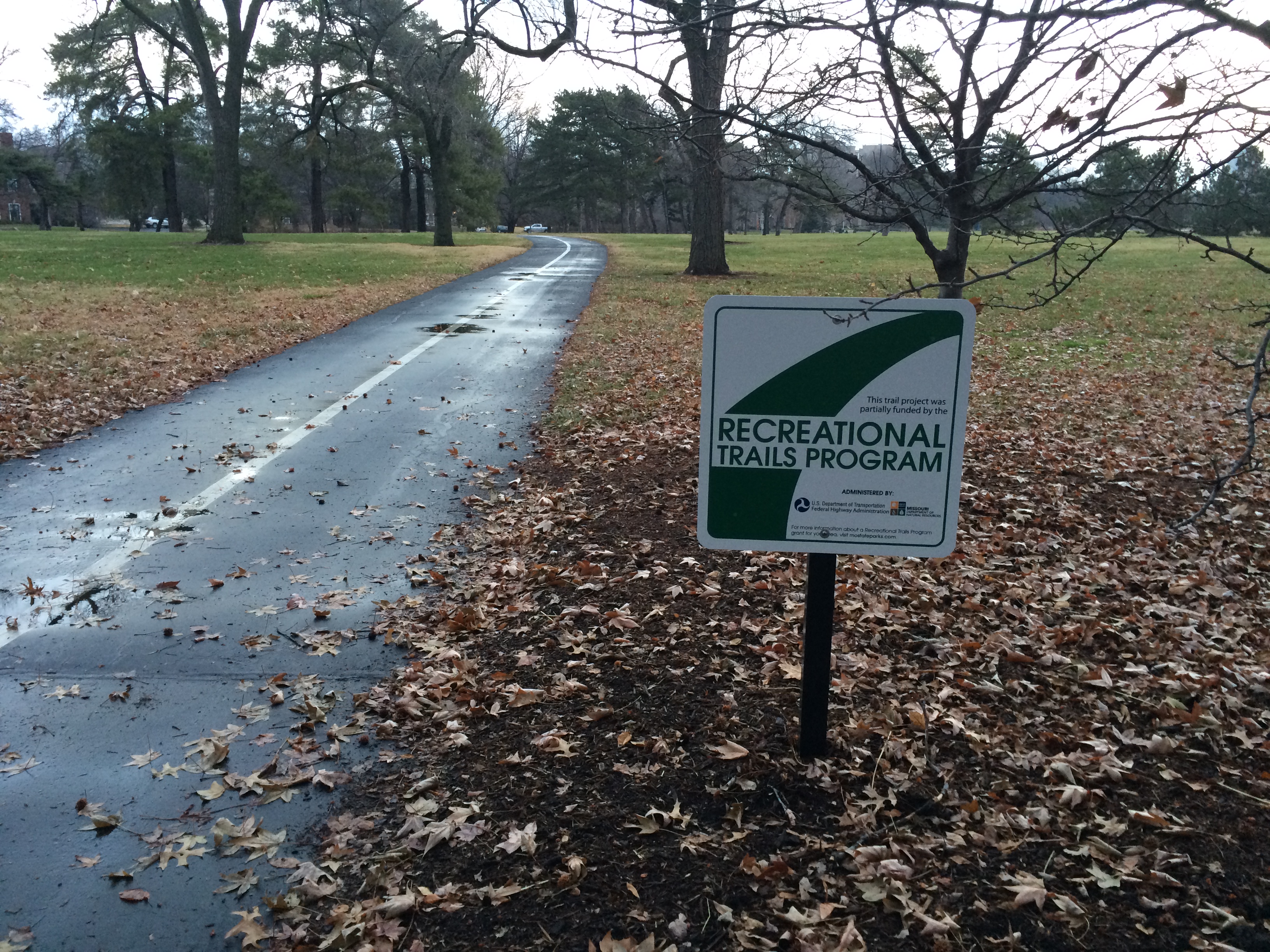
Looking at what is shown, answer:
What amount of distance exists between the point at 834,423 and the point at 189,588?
3.96 metres

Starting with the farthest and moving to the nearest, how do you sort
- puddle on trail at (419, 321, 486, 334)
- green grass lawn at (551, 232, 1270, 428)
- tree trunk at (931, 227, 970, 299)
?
puddle on trail at (419, 321, 486, 334) < green grass lawn at (551, 232, 1270, 428) < tree trunk at (931, 227, 970, 299)

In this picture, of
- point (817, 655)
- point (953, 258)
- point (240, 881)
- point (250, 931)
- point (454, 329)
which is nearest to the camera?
point (250, 931)

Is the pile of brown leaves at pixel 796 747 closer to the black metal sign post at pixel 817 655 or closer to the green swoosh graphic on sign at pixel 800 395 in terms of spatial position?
the black metal sign post at pixel 817 655

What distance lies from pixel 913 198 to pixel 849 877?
136 inches

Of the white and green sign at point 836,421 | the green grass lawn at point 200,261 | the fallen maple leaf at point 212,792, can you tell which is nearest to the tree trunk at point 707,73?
the white and green sign at point 836,421

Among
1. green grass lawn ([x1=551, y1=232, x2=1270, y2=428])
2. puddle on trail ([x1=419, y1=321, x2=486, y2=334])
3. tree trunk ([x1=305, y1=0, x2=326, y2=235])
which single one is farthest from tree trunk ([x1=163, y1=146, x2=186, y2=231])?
puddle on trail ([x1=419, y1=321, x2=486, y2=334])

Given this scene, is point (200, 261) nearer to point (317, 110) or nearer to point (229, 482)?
point (317, 110)

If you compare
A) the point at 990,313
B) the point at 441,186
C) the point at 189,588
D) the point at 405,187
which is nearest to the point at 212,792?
the point at 189,588

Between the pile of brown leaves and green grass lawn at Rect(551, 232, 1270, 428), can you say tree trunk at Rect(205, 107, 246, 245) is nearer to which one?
green grass lawn at Rect(551, 232, 1270, 428)

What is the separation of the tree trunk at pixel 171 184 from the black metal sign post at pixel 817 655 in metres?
62.6

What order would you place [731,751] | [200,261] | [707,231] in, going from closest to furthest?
[731,751] < [707,231] < [200,261]

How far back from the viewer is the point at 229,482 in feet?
23.9

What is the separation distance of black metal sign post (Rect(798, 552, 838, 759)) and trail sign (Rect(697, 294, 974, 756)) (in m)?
0.19

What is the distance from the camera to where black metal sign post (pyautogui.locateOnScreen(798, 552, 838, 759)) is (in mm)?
3359
